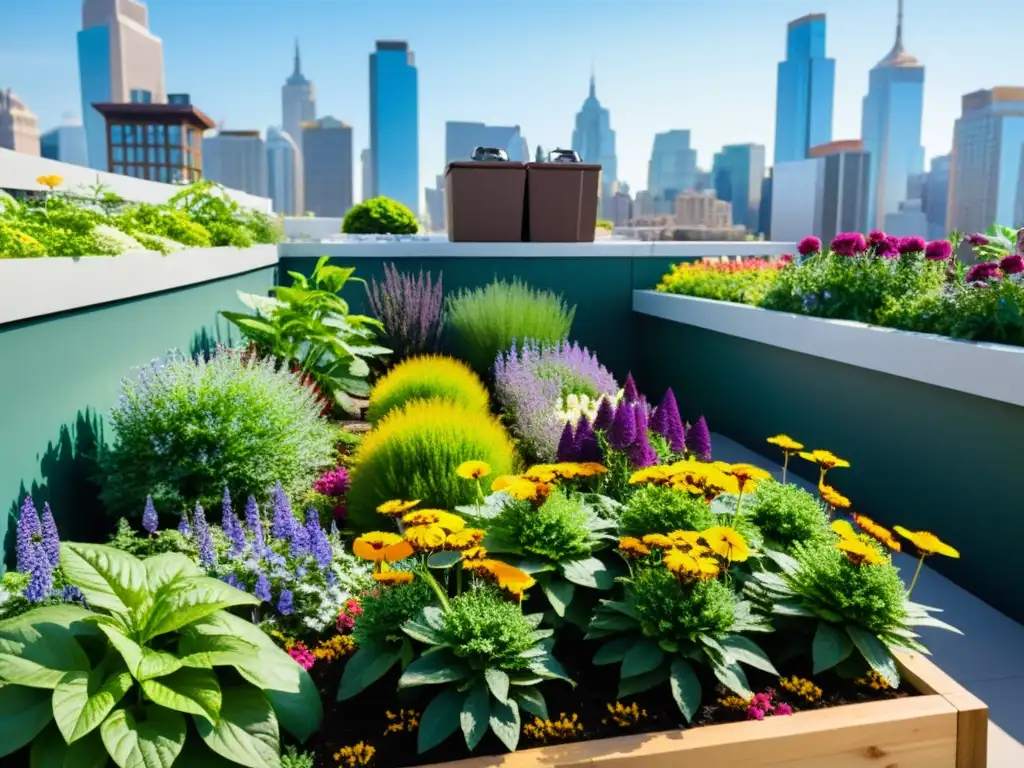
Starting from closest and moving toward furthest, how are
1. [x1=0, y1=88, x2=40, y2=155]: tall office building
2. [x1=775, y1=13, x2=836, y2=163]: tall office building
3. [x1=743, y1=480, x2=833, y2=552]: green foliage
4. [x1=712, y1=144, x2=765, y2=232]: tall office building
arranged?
1. [x1=743, y1=480, x2=833, y2=552]: green foliage
2. [x1=712, y1=144, x2=765, y2=232]: tall office building
3. [x1=0, y1=88, x2=40, y2=155]: tall office building
4. [x1=775, y1=13, x2=836, y2=163]: tall office building

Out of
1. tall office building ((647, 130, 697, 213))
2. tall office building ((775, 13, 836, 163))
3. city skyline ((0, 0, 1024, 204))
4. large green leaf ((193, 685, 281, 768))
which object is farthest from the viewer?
tall office building ((775, 13, 836, 163))

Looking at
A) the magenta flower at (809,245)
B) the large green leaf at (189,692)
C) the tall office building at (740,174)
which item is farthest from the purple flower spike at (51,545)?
the tall office building at (740,174)

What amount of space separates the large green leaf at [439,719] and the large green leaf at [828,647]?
0.76m

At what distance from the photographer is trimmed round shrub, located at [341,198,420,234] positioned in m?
15.8

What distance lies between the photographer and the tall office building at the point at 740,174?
86.3 m

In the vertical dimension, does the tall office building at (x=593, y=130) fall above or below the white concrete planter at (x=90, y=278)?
above

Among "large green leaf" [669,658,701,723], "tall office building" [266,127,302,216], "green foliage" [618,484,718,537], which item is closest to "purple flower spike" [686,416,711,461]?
"green foliage" [618,484,718,537]

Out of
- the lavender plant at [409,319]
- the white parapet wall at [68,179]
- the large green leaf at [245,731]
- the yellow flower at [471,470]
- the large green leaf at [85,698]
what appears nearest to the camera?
the large green leaf at [85,698]

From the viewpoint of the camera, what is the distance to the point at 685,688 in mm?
1667

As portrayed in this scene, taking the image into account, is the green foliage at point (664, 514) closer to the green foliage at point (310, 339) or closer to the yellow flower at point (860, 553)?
the yellow flower at point (860, 553)

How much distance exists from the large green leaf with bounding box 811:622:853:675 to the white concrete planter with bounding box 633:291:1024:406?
1391 mm

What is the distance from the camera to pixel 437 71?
32.1m

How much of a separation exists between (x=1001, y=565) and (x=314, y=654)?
7.81ft

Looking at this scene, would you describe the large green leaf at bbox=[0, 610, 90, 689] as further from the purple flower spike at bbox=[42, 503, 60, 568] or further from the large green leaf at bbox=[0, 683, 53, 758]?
the purple flower spike at bbox=[42, 503, 60, 568]
